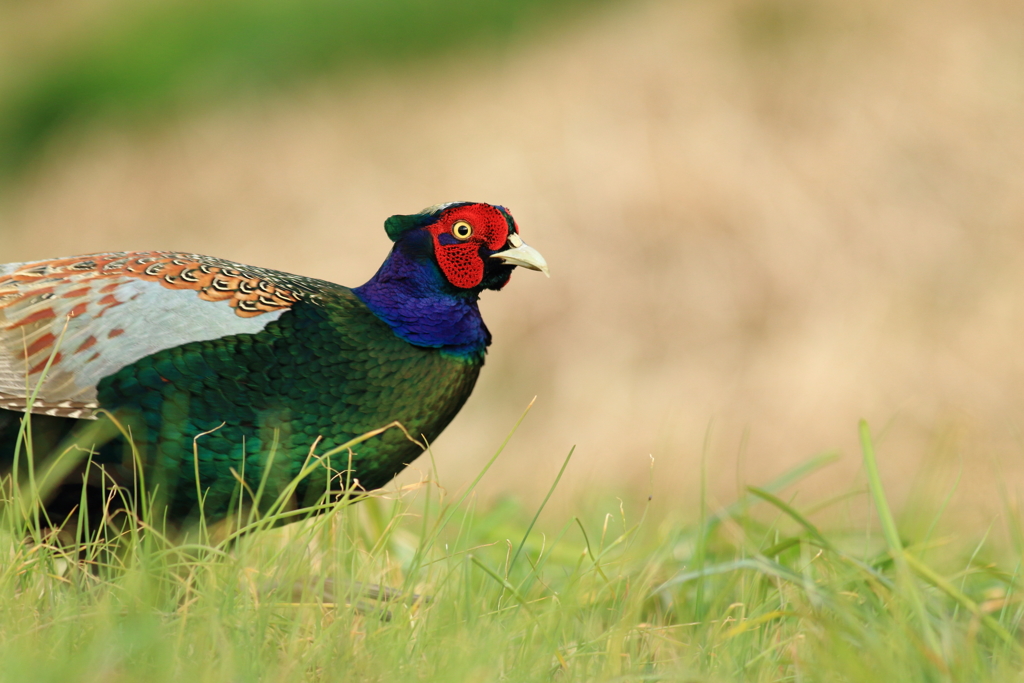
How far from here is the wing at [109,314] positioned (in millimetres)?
2510

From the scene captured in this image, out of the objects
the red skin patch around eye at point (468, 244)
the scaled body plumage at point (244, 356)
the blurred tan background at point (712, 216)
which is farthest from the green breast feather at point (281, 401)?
the blurred tan background at point (712, 216)

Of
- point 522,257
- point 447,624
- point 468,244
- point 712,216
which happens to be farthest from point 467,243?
point 712,216

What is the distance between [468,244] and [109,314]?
0.97 m

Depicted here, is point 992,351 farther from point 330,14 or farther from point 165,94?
point 165,94

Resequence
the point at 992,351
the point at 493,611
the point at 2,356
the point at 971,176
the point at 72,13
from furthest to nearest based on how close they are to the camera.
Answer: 1. the point at 72,13
2. the point at 971,176
3. the point at 992,351
4. the point at 2,356
5. the point at 493,611

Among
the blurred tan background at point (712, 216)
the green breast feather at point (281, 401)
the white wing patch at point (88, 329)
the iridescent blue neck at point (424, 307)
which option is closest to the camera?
the green breast feather at point (281, 401)

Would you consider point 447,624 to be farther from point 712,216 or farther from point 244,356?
point 712,216

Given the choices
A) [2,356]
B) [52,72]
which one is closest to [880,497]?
[2,356]

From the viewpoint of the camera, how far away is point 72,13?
11938mm

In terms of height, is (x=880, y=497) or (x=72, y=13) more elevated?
(x=72, y=13)

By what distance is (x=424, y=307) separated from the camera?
8.75 ft

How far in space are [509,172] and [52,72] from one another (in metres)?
5.78

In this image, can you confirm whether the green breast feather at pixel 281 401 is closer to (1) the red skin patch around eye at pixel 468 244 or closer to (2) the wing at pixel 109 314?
(2) the wing at pixel 109 314

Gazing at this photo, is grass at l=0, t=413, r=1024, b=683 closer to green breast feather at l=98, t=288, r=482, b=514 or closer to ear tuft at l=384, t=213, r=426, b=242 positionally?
green breast feather at l=98, t=288, r=482, b=514
